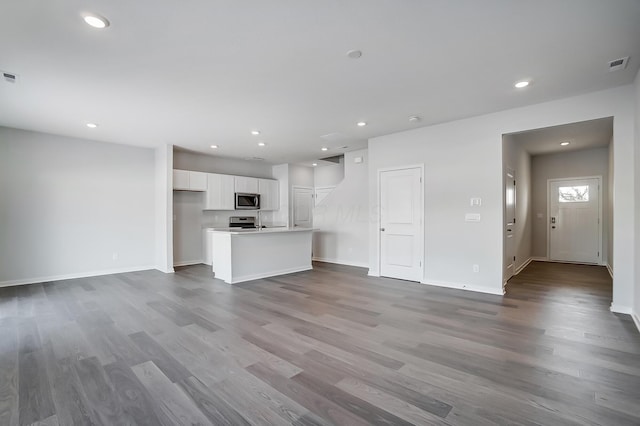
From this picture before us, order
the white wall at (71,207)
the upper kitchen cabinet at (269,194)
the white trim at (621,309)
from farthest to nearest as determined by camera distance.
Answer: the upper kitchen cabinet at (269,194) < the white wall at (71,207) < the white trim at (621,309)

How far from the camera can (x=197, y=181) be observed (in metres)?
7.17

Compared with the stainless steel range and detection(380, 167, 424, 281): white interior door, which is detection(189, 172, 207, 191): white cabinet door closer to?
the stainless steel range

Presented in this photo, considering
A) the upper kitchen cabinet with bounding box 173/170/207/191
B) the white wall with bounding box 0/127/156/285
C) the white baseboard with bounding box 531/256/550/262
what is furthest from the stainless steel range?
the white baseboard with bounding box 531/256/550/262

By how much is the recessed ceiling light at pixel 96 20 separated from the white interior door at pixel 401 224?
4583mm

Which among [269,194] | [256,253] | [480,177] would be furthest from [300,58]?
[269,194]

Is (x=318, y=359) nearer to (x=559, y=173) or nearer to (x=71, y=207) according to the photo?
(x=71, y=207)

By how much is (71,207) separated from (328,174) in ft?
20.8

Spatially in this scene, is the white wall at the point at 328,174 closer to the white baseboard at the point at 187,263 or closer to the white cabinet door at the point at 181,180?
the white cabinet door at the point at 181,180

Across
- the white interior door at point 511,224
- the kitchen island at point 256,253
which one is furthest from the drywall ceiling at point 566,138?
the kitchen island at point 256,253

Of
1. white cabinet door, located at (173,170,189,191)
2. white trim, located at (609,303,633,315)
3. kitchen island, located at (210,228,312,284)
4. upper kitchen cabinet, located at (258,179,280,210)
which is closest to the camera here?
white trim, located at (609,303,633,315)

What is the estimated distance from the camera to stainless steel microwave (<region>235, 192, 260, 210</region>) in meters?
8.00

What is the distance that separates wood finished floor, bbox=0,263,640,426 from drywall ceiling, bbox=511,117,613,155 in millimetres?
2647

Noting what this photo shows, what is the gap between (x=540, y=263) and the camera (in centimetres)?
743

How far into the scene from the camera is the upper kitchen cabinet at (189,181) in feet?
22.4
